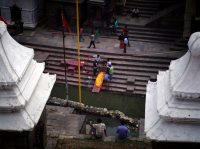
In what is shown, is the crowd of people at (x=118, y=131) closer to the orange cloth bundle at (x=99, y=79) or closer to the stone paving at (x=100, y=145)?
the stone paving at (x=100, y=145)

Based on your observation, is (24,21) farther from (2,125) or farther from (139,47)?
(2,125)

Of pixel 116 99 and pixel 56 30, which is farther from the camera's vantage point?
pixel 56 30

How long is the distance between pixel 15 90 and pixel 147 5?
58.1 feet

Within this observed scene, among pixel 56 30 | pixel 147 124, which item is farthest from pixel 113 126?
pixel 56 30

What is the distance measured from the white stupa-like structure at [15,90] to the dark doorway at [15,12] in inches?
576

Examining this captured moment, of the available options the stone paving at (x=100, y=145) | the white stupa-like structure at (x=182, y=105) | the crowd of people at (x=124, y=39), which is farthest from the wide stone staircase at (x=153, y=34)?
the white stupa-like structure at (x=182, y=105)

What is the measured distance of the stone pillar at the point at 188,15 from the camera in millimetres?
18516

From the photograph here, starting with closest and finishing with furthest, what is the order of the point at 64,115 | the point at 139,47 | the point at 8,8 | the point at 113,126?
the point at 64,115 → the point at 113,126 → the point at 139,47 → the point at 8,8

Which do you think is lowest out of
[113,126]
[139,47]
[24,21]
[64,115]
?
[113,126]

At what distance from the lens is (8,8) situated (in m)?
20.2

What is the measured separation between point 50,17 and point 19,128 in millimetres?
15559

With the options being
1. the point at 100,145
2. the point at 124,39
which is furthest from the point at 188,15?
the point at 100,145

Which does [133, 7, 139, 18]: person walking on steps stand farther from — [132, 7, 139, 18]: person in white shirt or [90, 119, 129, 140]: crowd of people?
[90, 119, 129, 140]: crowd of people

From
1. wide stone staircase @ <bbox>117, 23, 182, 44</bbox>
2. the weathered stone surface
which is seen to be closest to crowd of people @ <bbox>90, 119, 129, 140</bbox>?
the weathered stone surface
